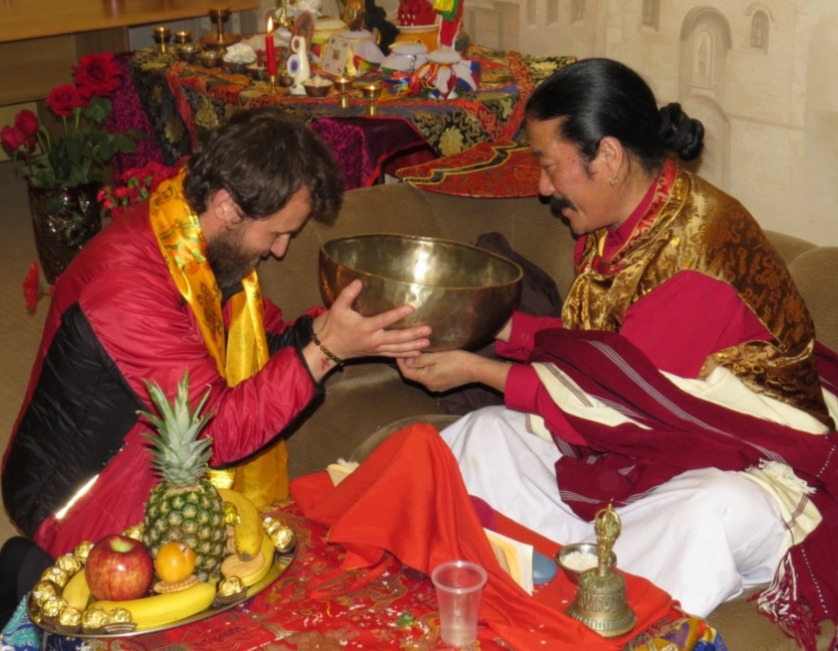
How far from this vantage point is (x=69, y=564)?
1.75 metres

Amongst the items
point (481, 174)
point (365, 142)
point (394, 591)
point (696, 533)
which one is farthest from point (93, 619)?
point (365, 142)

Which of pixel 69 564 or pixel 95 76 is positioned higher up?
pixel 95 76

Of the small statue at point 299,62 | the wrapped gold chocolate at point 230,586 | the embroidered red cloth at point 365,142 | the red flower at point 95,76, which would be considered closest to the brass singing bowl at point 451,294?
the wrapped gold chocolate at point 230,586

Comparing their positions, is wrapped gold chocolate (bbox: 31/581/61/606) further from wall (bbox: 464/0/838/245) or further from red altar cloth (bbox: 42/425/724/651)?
wall (bbox: 464/0/838/245)

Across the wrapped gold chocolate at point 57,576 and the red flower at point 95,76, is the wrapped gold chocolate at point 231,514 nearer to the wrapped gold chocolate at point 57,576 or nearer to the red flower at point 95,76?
the wrapped gold chocolate at point 57,576

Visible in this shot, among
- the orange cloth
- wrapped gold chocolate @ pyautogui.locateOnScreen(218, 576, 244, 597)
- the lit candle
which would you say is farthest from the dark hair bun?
the lit candle

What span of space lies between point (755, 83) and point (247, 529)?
245cm

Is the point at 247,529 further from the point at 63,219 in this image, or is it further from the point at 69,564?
the point at 63,219

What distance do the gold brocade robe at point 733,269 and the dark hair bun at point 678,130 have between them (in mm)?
56

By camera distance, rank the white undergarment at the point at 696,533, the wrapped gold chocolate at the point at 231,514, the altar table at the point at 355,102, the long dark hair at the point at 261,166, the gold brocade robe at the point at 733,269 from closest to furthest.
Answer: the wrapped gold chocolate at the point at 231,514 < the white undergarment at the point at 696,533 < the long dark hair at the point at 261,166 < the gold brocade robe at the point at 733,269 < the altar table at the point at 355,102

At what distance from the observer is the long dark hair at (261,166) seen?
2092 mm

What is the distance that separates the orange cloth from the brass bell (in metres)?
0.02

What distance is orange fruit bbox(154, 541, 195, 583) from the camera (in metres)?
1.67

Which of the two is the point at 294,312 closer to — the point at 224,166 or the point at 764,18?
the point at 224,166
